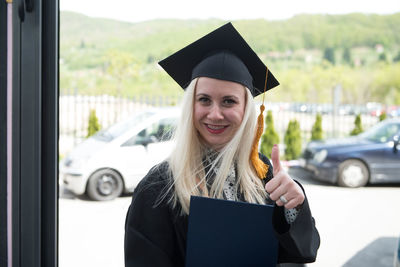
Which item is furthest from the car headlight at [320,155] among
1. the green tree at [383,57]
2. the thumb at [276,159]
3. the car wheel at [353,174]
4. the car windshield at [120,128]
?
the thumb at [276,159]

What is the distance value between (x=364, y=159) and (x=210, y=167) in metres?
1.69

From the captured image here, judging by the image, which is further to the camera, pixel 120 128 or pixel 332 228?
pixel 120 128

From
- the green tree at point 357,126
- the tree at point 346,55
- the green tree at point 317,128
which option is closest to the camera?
the tree at point 346,55

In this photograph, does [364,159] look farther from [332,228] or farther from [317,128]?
[317,128]

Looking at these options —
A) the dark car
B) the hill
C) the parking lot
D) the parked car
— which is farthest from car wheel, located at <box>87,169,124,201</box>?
the dark car

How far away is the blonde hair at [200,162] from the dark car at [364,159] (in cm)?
152

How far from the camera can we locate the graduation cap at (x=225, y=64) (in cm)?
90

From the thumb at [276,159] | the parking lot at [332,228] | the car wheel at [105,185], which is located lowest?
the parking lot at [332,228]

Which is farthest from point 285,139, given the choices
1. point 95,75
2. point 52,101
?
point 52,101

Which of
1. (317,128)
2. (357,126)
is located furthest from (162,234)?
(317,128)

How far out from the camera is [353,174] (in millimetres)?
2301

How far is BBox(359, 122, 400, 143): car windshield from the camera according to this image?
2311 mm

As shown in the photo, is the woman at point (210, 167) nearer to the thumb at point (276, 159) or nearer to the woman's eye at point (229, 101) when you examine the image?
the woman's eye at point (229, 101)

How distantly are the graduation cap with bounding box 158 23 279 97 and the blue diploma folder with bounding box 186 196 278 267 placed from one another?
0.31m
